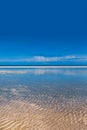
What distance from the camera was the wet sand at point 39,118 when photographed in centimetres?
638

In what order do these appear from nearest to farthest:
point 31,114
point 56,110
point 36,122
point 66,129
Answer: point 66,129, point 36,122, point 31,114, point 56,110

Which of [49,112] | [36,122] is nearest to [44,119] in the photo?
[36,122]

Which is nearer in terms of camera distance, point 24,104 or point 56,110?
point 56,110

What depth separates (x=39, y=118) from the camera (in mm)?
7359

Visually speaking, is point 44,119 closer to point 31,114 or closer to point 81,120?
point 31,114

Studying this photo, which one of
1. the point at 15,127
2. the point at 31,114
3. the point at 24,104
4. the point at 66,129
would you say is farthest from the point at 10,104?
the point at 66,129

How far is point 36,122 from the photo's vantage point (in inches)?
270

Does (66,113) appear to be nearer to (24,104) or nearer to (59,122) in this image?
(59,122)

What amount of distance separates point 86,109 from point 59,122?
244cm

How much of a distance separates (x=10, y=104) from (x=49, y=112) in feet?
7.99

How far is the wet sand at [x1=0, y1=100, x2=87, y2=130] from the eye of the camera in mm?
6383

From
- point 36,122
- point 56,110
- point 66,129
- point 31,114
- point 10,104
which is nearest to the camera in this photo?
point 66,129

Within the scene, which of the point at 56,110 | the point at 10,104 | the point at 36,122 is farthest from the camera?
the point at 10,104

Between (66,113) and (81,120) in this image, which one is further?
(66,113)
